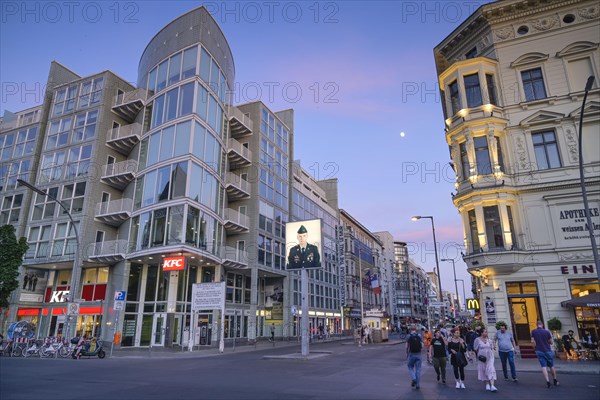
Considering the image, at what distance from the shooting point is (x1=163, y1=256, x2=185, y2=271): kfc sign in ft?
92.5

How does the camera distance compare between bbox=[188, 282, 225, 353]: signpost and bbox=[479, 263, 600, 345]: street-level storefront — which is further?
bbox=[188, 282, 225, 353]: signpost

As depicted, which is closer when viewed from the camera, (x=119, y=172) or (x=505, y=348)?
(x=505, y=348)

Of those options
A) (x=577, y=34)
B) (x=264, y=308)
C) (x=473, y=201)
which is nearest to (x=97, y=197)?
(x=264, y=308)

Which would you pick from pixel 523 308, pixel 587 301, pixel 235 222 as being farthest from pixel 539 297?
pixel 235 222

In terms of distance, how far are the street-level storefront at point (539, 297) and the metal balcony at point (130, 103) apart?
3133cm

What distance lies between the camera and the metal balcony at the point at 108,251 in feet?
100

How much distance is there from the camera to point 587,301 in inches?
711

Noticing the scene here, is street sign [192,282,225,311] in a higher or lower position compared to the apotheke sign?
lower

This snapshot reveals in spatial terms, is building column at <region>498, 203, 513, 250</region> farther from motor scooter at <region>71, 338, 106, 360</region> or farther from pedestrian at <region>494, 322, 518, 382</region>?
motor scooter at <region>71, 338, 106, 360</region>

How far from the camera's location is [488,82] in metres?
24.2

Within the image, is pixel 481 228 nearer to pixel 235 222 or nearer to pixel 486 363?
pixel 486 363

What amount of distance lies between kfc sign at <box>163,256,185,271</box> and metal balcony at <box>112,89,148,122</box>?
15420 millimetres

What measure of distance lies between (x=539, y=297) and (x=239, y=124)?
31.3m

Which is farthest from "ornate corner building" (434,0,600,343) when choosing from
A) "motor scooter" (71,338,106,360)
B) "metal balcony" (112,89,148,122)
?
"metal balcony" (112,89,148,122)
